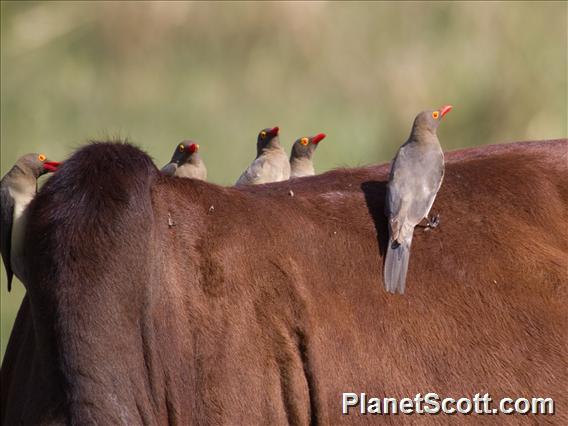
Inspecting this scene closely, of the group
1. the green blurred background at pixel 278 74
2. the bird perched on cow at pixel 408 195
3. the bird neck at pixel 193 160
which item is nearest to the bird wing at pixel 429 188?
the bird perched on cow at pixel 408 195

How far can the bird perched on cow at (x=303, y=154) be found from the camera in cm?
582

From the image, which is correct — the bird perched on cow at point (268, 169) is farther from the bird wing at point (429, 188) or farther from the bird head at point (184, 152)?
the bird wing at point (429, 188)

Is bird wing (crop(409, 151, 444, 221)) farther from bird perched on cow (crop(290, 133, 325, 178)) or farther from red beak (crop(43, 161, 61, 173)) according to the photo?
bird perched on cow (crop(290, 133, 325, 178))

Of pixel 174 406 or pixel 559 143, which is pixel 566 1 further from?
pixel 174 406

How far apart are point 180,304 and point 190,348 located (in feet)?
0.37

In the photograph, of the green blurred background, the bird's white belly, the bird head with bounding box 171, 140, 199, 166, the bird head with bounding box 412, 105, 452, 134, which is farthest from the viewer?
the green blurred background

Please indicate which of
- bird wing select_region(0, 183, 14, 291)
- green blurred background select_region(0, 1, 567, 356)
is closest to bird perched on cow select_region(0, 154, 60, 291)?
bird wing select_region(0, 183, 14, 291)

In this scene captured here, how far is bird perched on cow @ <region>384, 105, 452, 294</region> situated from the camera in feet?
12.2

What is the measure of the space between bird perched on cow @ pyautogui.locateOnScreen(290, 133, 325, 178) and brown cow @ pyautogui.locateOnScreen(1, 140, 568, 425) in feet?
5.53

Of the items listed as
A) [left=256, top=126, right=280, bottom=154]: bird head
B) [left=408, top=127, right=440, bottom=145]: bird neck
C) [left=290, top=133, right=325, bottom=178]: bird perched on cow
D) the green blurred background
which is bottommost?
[left=408, top=127, right=440, bottom=145]: bird neck

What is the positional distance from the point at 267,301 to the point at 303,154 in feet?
7.82

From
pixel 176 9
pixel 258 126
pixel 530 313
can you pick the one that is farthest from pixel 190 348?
pixel 176 9

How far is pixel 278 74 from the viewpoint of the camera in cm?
1019

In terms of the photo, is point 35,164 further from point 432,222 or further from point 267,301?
point 432,222
